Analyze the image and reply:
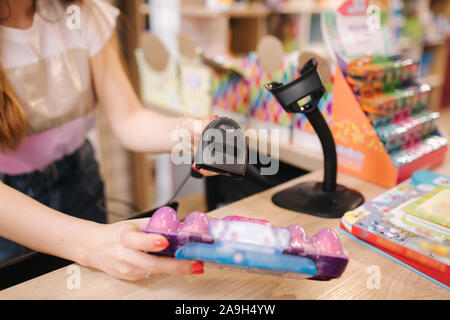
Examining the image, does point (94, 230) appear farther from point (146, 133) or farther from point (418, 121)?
point (418, 121)

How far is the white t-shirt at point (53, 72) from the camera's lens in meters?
0.93

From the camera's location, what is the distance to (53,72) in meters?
0.99

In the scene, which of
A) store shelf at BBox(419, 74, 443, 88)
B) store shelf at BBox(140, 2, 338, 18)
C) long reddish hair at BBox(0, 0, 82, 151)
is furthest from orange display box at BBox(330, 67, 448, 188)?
store shelf at BBox(419, 74, 443, 88)

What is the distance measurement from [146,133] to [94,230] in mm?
458

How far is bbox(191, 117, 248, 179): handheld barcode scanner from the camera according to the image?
23.3 inches

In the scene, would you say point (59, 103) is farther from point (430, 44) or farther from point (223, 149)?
point (430, 44)

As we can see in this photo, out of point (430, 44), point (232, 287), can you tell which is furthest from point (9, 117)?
point (430, 44)

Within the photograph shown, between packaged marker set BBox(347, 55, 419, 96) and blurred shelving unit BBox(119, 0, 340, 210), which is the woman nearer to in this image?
packaged marker set BBox(347, 55, 419, 96)

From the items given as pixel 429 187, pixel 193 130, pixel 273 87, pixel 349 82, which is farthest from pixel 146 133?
pixel 429 187

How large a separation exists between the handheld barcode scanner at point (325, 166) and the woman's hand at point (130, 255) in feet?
1.15

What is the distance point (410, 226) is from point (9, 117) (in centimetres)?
87
